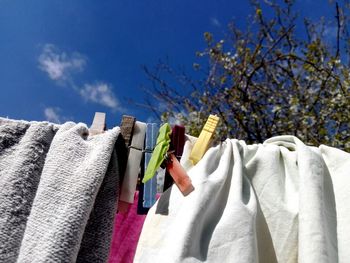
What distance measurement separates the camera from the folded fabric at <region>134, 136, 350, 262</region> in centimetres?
54

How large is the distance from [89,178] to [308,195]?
0.30 metres

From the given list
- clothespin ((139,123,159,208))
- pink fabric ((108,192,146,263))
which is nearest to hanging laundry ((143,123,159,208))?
clothespin ((139,123,159,208))

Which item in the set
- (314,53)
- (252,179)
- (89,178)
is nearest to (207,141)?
(252,179)

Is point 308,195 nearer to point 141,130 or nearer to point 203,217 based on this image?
point 203,217

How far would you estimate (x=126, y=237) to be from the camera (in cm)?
78

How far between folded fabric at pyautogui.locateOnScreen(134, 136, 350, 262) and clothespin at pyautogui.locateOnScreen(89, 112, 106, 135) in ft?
0.49

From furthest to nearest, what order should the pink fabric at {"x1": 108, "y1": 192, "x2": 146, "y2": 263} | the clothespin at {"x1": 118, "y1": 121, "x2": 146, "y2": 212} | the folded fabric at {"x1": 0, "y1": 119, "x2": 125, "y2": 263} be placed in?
the pink fabric at {"x1": 108, "y1": 192, "x2": 146, "y2": 263}
the clothespin at {"x1": 118, "y1": 121, "x2": 146, "y2": 212}
the folded fabric at {"x1": 0, "y1": 119, "x2": 125, "y2": 263}

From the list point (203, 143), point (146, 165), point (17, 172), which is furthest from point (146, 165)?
point (17, 172)

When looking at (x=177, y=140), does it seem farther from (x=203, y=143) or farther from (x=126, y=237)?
(x=126, y=237)

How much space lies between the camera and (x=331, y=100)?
9.99 feet

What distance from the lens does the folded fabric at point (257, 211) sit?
0.54 meters

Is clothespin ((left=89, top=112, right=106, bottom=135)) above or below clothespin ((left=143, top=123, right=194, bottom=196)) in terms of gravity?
above

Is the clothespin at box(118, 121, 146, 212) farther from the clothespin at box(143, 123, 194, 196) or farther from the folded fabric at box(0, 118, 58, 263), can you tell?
the folded fabric at box(0, 118, 58, 263)

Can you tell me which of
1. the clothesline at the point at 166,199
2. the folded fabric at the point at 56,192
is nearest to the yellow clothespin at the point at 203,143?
the clothesline at the point at 166,199
